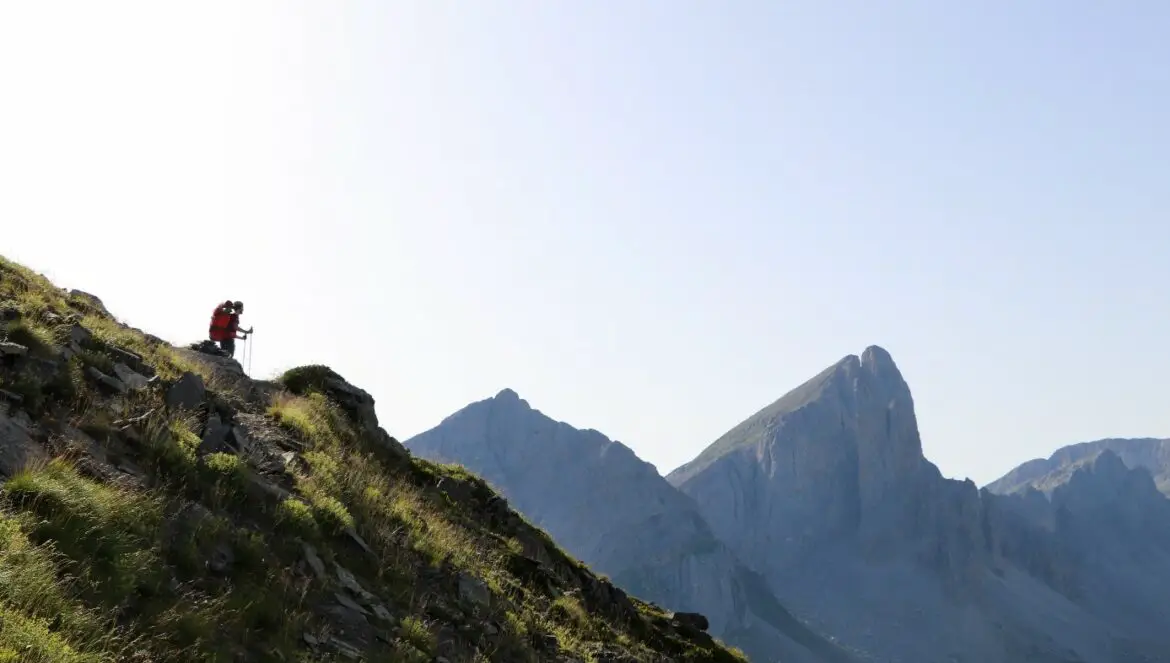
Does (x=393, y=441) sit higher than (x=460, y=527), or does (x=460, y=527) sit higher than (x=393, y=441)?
(x=393, y=441)

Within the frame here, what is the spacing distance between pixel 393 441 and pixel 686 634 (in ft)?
28.6

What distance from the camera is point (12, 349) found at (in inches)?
488

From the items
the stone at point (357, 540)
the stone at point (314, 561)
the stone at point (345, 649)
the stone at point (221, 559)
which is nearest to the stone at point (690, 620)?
the stone at point (357, 540)

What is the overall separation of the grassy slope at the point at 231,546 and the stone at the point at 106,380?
10 centimetres

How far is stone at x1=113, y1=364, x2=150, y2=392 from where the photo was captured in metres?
14.1

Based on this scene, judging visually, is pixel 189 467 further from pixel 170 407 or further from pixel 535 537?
pixel 535 537

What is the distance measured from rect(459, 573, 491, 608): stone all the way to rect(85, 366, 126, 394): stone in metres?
6.04

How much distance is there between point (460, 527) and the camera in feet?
59.8

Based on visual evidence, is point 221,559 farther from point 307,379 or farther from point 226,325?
point 226,325

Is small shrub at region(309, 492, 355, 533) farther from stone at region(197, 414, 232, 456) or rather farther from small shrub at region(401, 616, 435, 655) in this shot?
small shrub at region(401, 616, 435, 655)

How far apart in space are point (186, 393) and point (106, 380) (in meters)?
1.49

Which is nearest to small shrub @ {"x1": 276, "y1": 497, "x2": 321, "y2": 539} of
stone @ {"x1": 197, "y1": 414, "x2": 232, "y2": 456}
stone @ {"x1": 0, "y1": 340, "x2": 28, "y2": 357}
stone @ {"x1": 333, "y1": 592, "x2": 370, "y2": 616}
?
stone @ {"x1": 333, "y1": 592, "x2": 370, "y2": 616}

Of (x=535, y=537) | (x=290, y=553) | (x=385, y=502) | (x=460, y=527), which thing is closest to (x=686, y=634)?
(x=535, y=537)

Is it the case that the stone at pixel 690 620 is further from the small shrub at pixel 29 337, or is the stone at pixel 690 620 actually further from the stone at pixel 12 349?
the stone at pixel 12 349
